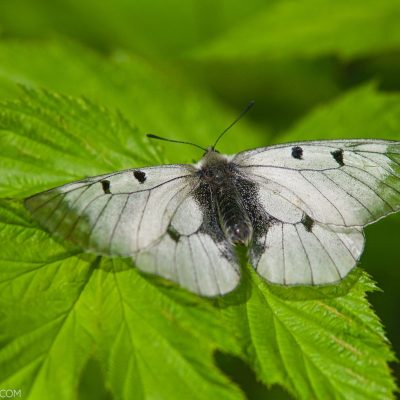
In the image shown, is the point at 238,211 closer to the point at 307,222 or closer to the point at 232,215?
the point at 232,215

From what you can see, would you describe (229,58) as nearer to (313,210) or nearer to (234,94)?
(234,94)

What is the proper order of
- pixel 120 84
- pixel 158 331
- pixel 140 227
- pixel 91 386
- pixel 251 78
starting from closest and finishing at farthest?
1. pixel 158 331
2. pixel 140 227
3. pixel 91 386
4. pixel 120 84
5. pixel 251 78

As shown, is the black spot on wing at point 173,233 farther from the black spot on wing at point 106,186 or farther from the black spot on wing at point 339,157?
the black spot on wing at point 339,157

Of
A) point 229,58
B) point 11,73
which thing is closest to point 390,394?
point 229,58

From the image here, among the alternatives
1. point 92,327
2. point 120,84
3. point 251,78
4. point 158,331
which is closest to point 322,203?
point 158,331

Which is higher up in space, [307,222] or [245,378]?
[307,222]

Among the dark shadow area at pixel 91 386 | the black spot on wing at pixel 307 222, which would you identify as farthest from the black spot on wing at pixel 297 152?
the dark shadow area at pixel 91 386

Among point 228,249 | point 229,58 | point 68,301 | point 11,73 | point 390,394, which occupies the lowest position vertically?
point 390,394
